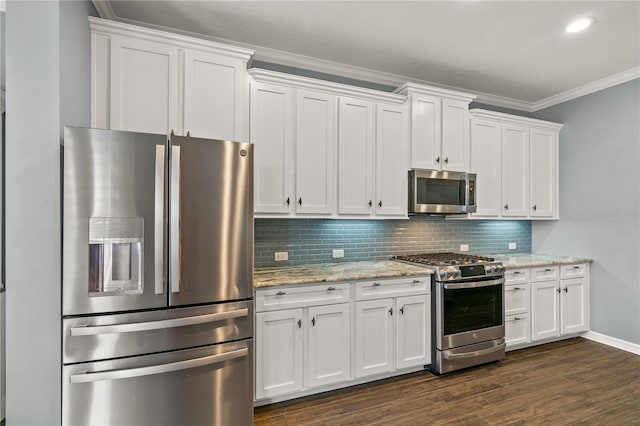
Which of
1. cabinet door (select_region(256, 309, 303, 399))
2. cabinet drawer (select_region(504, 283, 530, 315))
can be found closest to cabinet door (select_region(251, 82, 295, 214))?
cabinet door (select_region(256, 309, 303, 399))

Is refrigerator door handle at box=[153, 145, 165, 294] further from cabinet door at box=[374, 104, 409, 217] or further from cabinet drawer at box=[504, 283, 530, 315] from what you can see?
cabinet drawer at box=[504, 283, 530, 315]

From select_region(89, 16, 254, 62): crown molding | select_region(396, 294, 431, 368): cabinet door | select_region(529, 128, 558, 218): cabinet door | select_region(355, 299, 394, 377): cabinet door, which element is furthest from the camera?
select_region(529, 128, 558, 218): cabinet door

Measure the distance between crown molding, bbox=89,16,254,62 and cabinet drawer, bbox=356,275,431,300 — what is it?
6.83 ft

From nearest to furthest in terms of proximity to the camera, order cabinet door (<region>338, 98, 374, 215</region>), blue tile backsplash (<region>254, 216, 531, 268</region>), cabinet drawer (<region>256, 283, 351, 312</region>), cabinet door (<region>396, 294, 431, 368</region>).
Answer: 1. cabinet drawer (<region>256, 283, 351, 312</region>)
2. cabinet door (<region>396, 294, 431, 368</region>)
3. cabinet door (<region>338, 98, 374, 215</region>)
4. blue tile backsplash (<region>254, 216, 531, 268</region>)

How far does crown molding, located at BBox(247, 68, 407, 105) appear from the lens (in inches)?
106

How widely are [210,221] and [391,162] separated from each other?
1915 millimetres

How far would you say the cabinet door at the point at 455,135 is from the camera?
134 inches

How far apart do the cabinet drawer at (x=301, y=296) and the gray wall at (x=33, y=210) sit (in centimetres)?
119

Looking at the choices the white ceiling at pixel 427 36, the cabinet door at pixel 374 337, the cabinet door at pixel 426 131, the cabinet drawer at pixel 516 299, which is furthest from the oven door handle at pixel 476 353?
the white ceiling at pixel 427 36

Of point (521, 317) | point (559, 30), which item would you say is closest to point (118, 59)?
point (559, 30)

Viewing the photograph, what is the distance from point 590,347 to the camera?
3574mm

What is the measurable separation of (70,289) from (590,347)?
15.7 ft

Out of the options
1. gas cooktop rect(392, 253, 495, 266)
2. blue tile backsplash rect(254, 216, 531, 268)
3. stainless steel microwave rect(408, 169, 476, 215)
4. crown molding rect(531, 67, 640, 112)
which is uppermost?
crown molding rect(531, 67, 640, 112)

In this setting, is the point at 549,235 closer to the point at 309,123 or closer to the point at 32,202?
the point at 309,123
